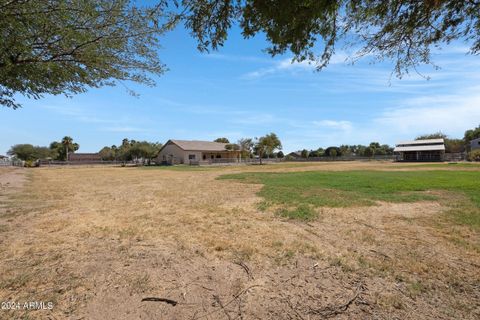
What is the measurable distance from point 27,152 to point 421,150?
95.3 meters

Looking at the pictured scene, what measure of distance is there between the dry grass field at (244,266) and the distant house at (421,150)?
5914 cm

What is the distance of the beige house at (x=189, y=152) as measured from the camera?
5950 cm

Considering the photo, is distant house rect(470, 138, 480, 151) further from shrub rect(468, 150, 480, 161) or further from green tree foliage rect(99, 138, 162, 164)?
green tree foliage rect(99, 138, 162, 164)

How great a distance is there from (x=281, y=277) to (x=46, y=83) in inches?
231

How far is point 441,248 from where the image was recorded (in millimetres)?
4359

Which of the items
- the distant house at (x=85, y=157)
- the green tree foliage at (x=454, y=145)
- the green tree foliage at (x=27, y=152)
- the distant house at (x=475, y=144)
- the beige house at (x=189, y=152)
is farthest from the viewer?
the distant house at (x=85, y=157)

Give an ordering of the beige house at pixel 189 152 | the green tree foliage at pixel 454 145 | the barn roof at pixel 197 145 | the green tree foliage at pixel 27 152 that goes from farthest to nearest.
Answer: the green tree foliage at pixel 454 145, the green tree foliage at pixel 27 152, the barn roof at pixel 197 145, the beige house at pixel 189 152

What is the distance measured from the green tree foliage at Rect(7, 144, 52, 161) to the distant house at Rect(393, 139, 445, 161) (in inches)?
3540

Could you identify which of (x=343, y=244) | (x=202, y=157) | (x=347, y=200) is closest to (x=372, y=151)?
(x=202, y=157)

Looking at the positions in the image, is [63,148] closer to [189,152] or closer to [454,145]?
[189,152]

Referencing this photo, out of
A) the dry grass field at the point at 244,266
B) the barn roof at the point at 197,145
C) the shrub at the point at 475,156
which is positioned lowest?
the dry grass field at the point at 244,266

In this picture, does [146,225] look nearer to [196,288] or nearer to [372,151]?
[196,288]

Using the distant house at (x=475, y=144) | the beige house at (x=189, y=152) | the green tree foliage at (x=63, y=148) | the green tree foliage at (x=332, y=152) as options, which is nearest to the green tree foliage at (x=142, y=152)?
the beige house at (x=189, y=152)

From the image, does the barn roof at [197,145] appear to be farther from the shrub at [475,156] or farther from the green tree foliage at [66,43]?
the green tree foliage at [66,43]
